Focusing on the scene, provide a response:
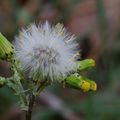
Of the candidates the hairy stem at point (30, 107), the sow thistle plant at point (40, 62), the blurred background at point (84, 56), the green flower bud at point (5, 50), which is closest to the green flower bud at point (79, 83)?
the sow thistle plant at point (40, 62)

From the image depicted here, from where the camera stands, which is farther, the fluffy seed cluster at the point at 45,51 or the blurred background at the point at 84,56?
→ the blurred background at the point at 84,56

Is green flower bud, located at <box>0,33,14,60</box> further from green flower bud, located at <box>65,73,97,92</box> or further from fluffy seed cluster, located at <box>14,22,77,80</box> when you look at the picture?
green flower bud, located at <box>65,73,97,92</box>

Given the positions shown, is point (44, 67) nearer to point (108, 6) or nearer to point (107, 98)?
point (107, 98)

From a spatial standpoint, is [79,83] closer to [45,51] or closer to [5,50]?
[45,51]

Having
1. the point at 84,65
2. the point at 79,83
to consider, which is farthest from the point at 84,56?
the point at 79,83

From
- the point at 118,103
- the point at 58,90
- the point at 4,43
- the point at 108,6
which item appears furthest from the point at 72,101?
the point at 4,43

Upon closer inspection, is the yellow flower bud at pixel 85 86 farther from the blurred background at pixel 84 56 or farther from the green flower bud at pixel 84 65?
the blurred background at pixel 84 56
